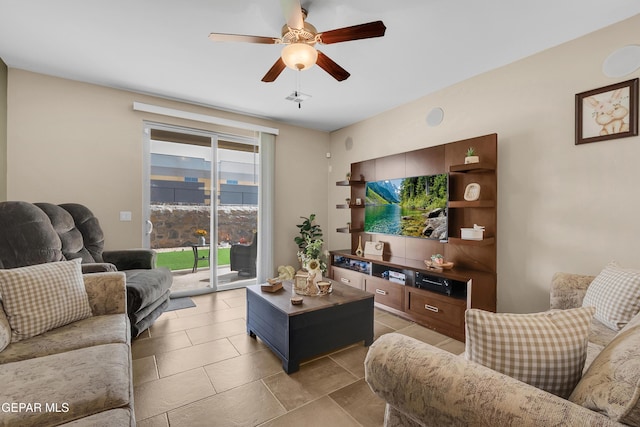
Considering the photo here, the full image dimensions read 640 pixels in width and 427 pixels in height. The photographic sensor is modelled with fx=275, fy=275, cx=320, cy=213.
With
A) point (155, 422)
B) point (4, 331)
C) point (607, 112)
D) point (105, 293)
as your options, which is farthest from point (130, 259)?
point (607, 112)

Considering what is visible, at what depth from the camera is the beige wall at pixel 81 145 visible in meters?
2.86

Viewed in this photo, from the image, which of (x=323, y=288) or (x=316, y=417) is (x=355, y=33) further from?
(x=316, y=417)

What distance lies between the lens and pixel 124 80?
3.05 metres

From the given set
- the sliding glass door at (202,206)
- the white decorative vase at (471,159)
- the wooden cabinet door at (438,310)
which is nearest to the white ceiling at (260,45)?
the sliding glass door at (202,206)

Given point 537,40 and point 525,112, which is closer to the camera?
point 537,40

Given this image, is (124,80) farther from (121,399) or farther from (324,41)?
(121,399)

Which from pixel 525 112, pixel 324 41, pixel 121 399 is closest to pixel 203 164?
pixel 324 41

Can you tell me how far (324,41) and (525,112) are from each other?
203 cm

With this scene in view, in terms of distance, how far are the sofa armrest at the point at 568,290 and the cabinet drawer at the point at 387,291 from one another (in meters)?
1.34

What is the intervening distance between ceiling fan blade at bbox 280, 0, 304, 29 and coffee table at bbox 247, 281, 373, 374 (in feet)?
6.26

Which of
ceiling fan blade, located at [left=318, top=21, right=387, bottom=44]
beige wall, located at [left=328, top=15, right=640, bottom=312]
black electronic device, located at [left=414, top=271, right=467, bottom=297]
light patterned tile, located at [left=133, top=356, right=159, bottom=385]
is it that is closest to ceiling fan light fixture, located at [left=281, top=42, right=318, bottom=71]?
ceiling fan blade, located at [left=318, top=21, right=387, bottom=44]

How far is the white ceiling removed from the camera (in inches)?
76.4

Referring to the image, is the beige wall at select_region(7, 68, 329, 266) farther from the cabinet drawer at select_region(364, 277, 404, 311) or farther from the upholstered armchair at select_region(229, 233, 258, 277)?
the cabinet drawer at select_region(364, 277, 404, 311)

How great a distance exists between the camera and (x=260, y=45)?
2.38 meters
